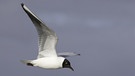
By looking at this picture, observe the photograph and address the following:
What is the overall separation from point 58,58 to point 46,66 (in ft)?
2.78

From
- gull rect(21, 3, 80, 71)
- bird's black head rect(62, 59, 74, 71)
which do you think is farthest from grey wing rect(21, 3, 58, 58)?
bird's black head rect(62, 59, 74, 71)

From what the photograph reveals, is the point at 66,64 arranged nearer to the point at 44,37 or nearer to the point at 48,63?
the point at 48,63

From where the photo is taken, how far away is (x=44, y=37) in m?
33.6

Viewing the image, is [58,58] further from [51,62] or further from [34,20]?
[34,20]

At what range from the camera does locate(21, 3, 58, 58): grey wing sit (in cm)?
3228

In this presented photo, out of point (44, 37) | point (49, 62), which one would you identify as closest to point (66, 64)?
point (49, 62)

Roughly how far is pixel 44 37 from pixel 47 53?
1210 millimetres

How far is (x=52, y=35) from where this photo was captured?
33.4 m

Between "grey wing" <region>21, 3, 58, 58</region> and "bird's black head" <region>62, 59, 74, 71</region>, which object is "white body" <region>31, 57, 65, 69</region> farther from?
"grey wing" <region>21, 3, 58, 58</region>

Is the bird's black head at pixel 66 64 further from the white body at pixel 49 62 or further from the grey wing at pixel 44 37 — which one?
the grey wing at pixel 44 37

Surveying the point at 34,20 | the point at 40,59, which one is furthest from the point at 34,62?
the point at 34,20

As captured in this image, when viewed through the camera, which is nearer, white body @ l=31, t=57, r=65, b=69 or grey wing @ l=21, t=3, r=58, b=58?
grey wing @ l=21, t=3, r=58, b=58

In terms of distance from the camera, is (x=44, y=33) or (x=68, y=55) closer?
(x=44, y=33)

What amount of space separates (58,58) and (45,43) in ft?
3.21
